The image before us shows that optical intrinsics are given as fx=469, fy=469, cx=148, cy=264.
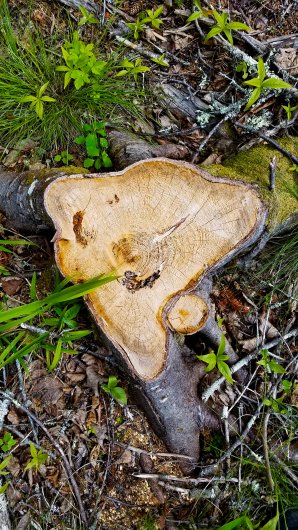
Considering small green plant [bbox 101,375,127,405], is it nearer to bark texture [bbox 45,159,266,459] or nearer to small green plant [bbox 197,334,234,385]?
bark texture [bbox 45,159,266,459]

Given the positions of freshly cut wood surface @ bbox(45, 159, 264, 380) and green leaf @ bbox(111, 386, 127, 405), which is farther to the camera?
green leaf @ bbox(111, 386, 127, 405)

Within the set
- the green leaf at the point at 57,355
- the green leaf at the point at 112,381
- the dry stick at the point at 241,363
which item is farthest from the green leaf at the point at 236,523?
the green leaf at the point at 57,355

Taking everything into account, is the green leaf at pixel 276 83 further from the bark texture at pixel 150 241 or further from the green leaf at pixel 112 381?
the green leaf at pixel 112 381

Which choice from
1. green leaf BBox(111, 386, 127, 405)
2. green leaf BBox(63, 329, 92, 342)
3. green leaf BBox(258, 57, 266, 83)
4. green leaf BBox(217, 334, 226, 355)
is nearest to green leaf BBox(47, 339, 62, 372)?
green leaf BBox(63, 329, 92, 342)

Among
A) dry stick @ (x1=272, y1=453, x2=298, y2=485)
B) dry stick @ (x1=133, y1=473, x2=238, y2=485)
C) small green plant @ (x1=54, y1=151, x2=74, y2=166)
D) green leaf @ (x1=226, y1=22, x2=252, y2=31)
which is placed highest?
green leaf @ (x1=226, y1=22, x2=252, y2=31)

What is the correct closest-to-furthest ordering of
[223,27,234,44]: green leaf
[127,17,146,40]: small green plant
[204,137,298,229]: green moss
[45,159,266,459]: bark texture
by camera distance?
[45,159,266,459]: bark texture
[204,137,298,229]: green moss
[223,27,234,44]: green leaf
[127,17,146,40]: small green plant

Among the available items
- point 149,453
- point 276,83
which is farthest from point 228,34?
point 149,453

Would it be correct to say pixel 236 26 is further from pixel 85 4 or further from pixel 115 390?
pixel 115 390

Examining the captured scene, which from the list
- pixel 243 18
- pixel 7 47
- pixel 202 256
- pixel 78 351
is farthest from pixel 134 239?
pixel 243 18
